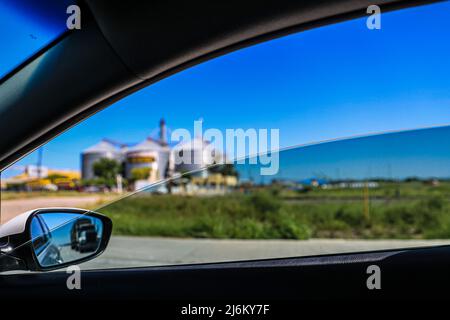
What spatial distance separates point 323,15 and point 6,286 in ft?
5.32

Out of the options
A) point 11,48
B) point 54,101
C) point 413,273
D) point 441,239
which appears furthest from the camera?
point 441,239

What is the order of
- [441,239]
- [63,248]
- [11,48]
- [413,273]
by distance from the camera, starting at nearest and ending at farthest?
[413,273]
[63,248]
[11,48]
[441,239]

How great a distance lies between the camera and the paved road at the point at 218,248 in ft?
19.1

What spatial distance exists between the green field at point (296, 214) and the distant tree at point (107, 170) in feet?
3.17

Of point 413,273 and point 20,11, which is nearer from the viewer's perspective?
point 413,273

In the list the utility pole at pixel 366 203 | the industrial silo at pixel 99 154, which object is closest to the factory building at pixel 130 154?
the industrial silo at pixel 99 154

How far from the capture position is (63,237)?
5.51ft

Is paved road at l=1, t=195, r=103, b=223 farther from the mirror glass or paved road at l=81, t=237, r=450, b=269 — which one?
paved road at l=81, t=237, r=450, b=269

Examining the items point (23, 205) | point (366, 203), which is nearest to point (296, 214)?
point (366, 203)

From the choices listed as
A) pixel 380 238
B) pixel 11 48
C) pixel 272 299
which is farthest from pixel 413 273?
pixel 380 238

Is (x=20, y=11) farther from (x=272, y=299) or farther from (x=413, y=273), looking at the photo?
(x=413, y=273)

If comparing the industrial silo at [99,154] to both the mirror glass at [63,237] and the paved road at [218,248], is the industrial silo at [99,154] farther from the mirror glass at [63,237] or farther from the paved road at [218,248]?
the mirror glass at [63,237]
